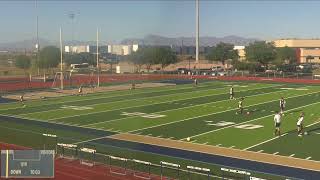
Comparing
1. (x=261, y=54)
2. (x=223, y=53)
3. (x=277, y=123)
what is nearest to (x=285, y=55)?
(x=223, y=53)

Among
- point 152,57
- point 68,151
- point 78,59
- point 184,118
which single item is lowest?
point 68,151

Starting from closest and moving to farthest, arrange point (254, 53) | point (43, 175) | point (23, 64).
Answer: point (43, 175) < point (23, 64) < point (254, 53)

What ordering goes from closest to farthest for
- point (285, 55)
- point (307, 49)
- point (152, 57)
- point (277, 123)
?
point (277, 123)
point (152, 57)
point (285, 55)
point (307, 49)

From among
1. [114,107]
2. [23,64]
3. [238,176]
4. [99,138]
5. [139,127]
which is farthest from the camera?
[23,64]

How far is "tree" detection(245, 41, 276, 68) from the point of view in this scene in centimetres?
7656

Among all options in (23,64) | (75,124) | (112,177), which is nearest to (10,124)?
(75,124)

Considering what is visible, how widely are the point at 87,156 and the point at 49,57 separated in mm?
48393

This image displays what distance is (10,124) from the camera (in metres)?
23.0

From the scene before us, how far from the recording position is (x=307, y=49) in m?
105

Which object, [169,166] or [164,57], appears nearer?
[169,166]

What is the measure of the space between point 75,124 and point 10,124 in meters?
3.26

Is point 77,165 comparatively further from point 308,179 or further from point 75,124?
point 75,124
